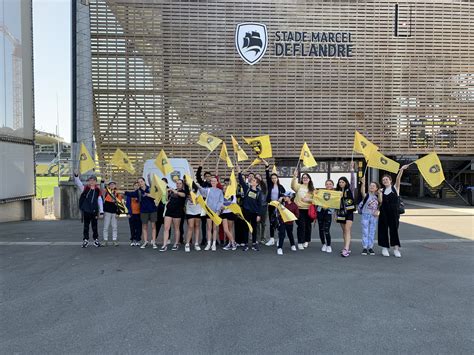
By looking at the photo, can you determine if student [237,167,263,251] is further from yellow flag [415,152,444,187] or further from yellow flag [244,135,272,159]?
yellow flag [415,152,444,187]

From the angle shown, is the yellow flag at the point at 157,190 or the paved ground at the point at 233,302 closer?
the paved ground at the point at 233,302

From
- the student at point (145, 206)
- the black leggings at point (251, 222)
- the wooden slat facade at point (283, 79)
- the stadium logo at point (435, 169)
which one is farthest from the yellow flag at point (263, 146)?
the wooden slat facade at point (283, 79)

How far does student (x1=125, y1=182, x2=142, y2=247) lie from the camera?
8.76 m

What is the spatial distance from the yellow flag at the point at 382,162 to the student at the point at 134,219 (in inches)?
228

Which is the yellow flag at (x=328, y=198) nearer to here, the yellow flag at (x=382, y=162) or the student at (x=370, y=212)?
the student at (x=370, y=212)

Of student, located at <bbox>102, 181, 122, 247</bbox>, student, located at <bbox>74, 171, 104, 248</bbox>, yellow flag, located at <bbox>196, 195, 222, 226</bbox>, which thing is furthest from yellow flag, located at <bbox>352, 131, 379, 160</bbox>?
student, located at <bbox>74, 171, 104, 248</bbox>

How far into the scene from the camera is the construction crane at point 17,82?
13.7 metres

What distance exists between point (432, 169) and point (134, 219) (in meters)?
7.13

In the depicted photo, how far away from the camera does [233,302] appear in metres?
5.03

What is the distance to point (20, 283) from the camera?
5.89m

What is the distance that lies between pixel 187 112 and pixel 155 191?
9017mm

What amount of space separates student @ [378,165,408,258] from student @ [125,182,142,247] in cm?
566

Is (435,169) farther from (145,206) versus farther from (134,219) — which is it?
(134,219)

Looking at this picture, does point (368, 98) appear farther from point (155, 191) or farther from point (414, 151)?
point (155, 191)
